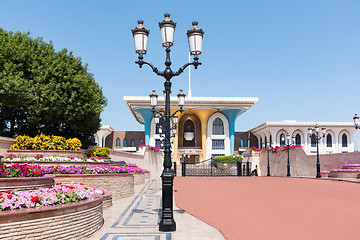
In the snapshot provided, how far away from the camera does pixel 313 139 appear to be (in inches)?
2566

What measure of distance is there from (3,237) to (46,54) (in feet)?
75.3

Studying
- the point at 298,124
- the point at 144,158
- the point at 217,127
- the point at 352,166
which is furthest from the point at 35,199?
the point at 298,124

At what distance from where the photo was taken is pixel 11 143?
19.9 meters

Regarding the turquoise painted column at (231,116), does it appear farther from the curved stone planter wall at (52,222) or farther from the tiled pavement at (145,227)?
the curved stone planter wall at (52,222)

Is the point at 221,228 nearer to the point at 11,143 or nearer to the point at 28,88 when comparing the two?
the point at 11,143

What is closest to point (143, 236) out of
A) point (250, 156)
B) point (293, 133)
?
point (250, 156)

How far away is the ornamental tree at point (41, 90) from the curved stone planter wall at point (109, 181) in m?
11.0

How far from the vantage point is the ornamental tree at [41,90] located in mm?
21859

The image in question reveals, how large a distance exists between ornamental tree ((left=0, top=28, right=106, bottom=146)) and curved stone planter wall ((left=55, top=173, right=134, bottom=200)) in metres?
11.0

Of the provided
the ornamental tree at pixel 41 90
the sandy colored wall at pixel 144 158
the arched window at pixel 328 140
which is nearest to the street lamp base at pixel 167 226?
the ornamental tree at pixel 41 90

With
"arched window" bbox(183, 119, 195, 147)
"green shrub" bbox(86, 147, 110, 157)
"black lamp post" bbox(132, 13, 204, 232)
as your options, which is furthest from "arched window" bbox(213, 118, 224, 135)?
"black lamp post" bbox(132, 13, 204, 232)

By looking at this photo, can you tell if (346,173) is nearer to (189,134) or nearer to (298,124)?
(298,124)

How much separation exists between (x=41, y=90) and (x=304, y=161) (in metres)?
24.9

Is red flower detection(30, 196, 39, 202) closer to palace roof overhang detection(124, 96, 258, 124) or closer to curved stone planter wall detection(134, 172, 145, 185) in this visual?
curved stone planter wall detection(134, 172, 145, 185)
